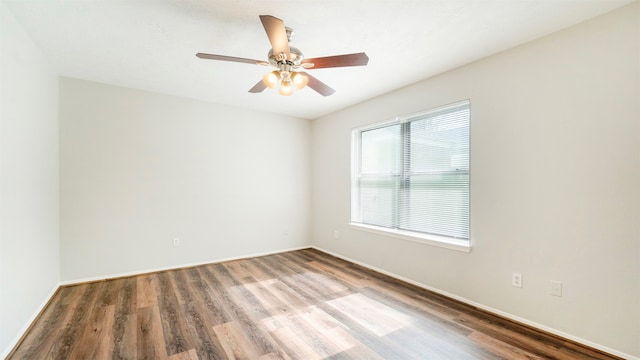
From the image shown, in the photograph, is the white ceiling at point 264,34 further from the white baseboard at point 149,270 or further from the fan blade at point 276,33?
the white baseboard at point 149,270

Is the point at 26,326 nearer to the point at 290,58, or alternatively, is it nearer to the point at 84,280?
the point at 84,280

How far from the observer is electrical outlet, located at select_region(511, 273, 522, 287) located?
235cm

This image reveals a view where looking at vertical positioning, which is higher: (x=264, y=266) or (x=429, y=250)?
(x=429, y=250)

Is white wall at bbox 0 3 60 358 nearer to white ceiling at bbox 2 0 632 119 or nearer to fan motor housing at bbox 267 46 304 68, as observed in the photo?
white ceiling at bbox 2 0 632 119

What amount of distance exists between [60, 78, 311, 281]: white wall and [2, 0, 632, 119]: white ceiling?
0.61 m

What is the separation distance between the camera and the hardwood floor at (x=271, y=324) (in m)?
1.94

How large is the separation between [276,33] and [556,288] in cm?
290

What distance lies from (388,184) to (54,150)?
13.3 feet

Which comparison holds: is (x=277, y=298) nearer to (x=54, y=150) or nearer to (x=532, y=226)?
(x=532, y=226)

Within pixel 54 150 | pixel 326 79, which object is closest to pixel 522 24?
pixel 326 79

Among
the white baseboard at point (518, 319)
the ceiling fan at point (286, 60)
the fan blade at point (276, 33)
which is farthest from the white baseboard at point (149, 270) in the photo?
the fan blade at point (276, 33)

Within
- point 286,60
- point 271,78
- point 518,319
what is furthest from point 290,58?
point 518,319

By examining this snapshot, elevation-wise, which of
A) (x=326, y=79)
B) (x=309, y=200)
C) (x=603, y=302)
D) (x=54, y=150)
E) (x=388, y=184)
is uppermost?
(x=326, y=79)

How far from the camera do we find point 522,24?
80.7 inches
